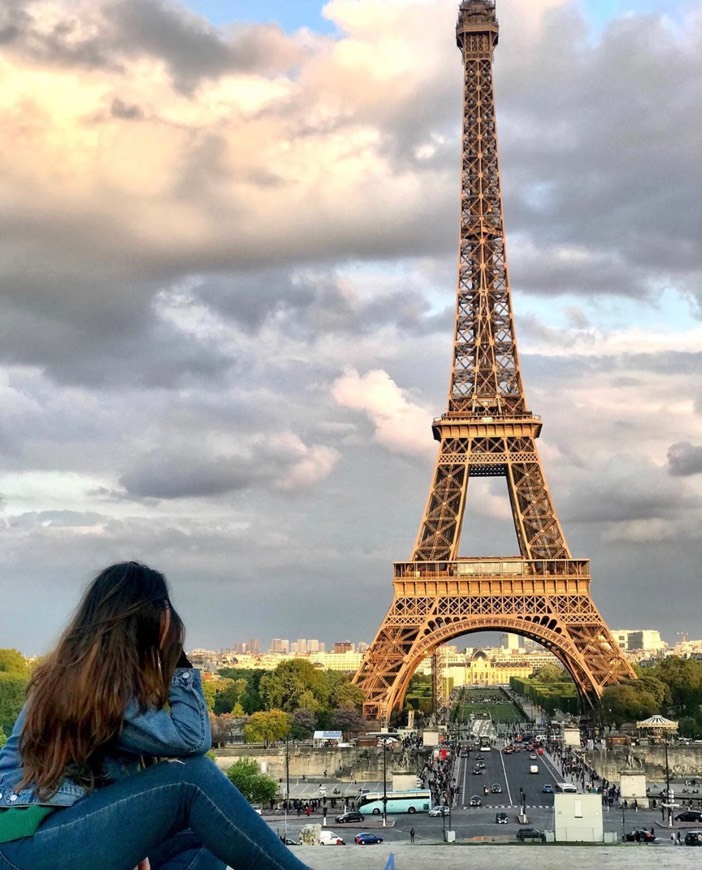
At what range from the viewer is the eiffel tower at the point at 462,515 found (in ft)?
215

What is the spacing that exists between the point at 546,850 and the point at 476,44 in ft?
230

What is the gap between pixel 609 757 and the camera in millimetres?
59875

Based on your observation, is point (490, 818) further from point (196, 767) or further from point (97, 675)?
point (97, 675)

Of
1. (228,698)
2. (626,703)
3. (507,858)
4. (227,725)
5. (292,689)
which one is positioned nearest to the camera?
(507,858)

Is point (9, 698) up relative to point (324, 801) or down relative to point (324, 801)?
up

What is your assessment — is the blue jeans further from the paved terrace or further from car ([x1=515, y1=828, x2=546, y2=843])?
car ([x1=515, y1=828, x2=546, y2=843])

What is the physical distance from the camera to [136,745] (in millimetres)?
4348

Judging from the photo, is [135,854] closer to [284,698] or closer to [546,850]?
[546,850]

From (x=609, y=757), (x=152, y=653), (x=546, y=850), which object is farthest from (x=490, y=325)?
(x=152, y=653)

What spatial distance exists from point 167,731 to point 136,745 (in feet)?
0.46

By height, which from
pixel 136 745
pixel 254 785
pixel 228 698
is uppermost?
pixel 228 698

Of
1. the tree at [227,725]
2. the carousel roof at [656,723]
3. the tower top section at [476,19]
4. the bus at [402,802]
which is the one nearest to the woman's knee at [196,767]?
the bus at [402,802]

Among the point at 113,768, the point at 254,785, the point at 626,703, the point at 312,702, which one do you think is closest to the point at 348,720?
the point at 312,702

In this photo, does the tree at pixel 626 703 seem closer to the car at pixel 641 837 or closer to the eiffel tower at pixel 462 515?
the eiffel tower at pixel 462 515
